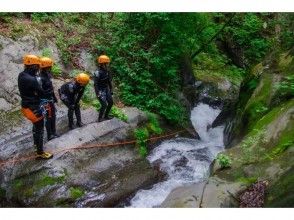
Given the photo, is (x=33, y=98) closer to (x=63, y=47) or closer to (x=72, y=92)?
(x=72, y=92)

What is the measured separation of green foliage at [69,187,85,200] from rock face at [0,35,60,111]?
131 inches

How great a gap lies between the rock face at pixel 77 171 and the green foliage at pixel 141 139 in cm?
25

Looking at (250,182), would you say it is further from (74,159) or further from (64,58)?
(64,58)

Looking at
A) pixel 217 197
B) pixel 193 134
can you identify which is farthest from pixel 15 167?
pixel 193 134

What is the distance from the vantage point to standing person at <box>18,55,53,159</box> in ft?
31.8

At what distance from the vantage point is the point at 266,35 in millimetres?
24328

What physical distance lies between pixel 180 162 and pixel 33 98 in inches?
184

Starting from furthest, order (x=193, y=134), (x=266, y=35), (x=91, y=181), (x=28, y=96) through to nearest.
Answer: (x=266, y=35) → (x=193, y=134) → (x=91, y=181) → (x=28, y=96)

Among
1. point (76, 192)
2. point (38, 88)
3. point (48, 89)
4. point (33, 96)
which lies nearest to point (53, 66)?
point (48, 89)

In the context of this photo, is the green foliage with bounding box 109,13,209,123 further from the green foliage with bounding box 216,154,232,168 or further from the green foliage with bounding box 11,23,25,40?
the green foliage with bounding box 216,154,232,168

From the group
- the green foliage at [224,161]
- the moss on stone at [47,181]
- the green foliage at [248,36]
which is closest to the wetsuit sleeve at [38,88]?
the moss on stone at [47,181]

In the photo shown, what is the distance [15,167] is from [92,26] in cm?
790

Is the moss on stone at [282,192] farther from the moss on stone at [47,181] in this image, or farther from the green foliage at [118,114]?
the green foliage at [118,114]

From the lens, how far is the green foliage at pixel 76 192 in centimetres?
1011
